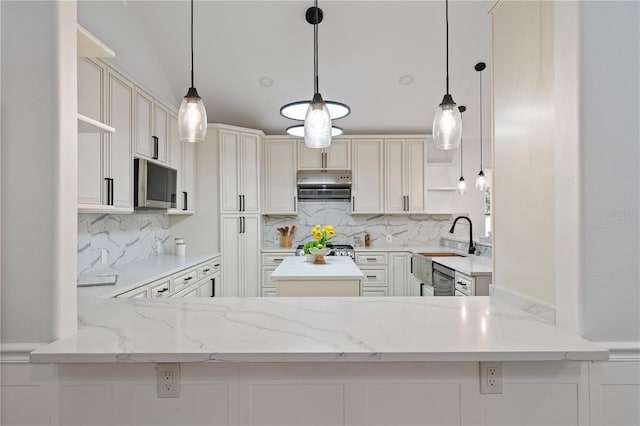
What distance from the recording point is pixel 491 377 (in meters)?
1.18

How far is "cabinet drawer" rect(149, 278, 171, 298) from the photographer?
8.72 feet

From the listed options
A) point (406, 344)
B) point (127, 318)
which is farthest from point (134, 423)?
point (406, 344)

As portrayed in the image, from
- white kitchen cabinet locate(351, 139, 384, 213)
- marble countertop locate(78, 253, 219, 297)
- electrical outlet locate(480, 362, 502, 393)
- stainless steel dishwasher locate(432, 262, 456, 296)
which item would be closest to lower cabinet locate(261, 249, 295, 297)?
marble countertop locate(78, 253, 219, 297)

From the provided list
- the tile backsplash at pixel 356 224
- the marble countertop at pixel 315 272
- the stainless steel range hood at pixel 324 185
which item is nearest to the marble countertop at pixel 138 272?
the marble countertop at pixel 315 272

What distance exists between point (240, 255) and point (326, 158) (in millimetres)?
1793

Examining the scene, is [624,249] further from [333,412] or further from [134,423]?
[134,423]

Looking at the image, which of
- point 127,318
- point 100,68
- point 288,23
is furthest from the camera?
point 288,23

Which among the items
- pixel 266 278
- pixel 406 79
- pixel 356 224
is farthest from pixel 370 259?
pixel 406 79

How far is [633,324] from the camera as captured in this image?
1145 mm

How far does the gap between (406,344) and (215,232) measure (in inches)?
147

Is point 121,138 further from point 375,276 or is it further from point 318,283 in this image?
point 375,276

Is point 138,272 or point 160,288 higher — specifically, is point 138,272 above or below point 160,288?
above

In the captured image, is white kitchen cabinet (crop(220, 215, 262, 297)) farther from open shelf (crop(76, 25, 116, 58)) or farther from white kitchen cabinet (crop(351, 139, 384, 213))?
open shelf (crop(76, 25, 116, 58))

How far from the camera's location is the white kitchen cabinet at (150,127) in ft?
10.3
